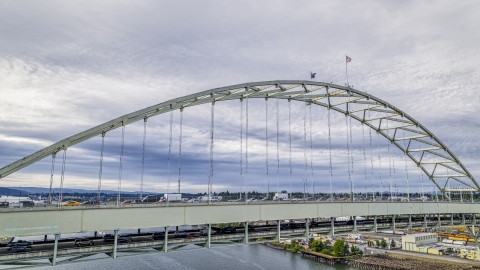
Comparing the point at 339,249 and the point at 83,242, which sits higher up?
the point at 83,242

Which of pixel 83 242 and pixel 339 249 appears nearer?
pixel 83 242

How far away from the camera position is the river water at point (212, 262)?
137 feet

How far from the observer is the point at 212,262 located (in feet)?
148

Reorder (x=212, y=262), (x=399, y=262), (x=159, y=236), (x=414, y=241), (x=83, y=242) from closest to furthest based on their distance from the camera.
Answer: (x=83, y=242), (x=159, y=236), (x=212, y=262), (x=399, y=262), (x=414, y=241)

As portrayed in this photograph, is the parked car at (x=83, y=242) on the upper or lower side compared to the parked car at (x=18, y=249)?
lower

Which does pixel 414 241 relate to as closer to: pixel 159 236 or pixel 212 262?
pixel 212 262

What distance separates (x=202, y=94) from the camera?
938 inches

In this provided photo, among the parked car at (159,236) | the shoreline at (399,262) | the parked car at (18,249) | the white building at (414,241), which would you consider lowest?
the shoreline at (399,262)

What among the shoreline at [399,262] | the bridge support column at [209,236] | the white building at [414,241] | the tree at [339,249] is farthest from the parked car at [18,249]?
the white building at [414,241]

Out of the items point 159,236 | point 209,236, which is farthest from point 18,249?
point 209,236

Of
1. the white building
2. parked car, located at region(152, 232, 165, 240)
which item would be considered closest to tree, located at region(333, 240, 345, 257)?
the white building

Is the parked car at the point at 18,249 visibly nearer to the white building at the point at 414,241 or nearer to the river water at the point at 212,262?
the river water at the point at 212,262

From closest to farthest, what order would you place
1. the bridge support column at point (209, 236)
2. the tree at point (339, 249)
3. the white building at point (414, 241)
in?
the bridge support column at point (209, 236) < the tree at point (339, 249) < the white building at point (414, 241)

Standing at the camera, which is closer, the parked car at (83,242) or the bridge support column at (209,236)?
the parked car at (83,242)
